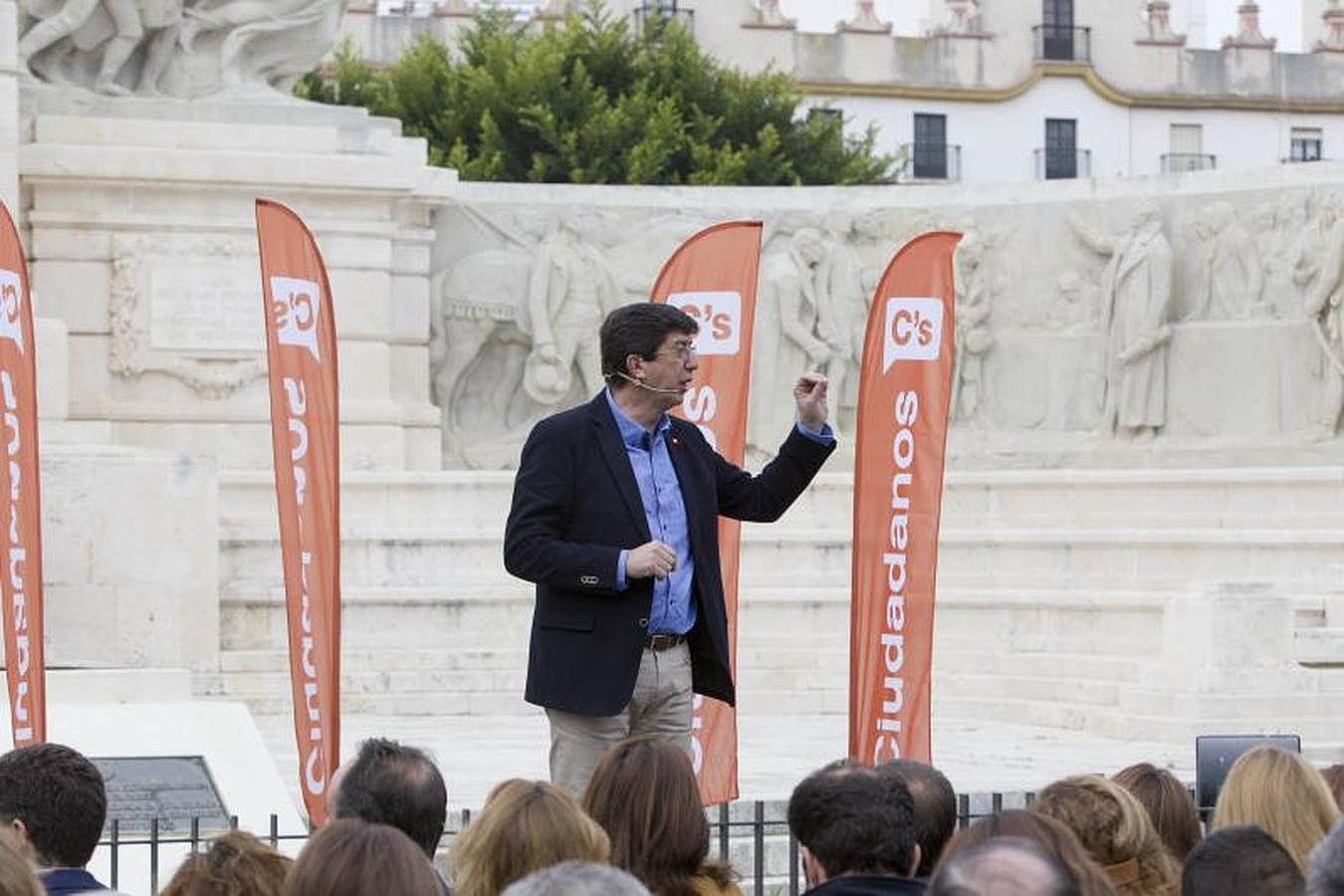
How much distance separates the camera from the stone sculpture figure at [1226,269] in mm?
21141

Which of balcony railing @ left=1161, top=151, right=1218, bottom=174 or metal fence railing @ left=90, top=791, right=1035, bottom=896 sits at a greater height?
balcony railing @ left=1161, top=151, right=1218, bottom=174

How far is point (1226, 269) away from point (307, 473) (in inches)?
461

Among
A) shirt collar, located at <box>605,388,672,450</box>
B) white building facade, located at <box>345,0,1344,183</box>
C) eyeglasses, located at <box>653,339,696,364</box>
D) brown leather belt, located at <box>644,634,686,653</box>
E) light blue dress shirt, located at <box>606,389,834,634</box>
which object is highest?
white building facade, located at <box>345,0,1344,183</box>

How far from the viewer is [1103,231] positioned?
21.7m

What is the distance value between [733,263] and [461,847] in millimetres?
6172

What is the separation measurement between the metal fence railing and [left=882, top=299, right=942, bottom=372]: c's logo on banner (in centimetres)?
175

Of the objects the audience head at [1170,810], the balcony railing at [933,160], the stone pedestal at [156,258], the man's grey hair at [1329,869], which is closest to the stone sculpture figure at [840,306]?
the stone pedestal at [156,258]

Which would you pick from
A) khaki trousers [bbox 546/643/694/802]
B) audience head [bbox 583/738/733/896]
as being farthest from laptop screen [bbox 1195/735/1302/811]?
audience head [bbox 583/738/733/896]

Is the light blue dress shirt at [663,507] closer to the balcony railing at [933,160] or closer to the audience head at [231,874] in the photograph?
the audience head at [231,874]

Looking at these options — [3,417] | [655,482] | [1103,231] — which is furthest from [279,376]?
[1103,231]

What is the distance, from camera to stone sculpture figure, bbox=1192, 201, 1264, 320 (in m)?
21.1

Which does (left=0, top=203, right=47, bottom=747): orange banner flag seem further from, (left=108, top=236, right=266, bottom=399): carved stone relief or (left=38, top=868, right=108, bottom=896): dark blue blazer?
(left=108, top=236, right=266, bottom=399): carved stone relief

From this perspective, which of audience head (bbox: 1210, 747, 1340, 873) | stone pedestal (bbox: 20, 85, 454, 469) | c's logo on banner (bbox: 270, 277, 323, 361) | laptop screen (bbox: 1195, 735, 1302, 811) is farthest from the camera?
stone pedestal (bbox: 20, 85, 454, 469)

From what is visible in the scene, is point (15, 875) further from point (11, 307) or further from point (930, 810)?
point (11, 307)
